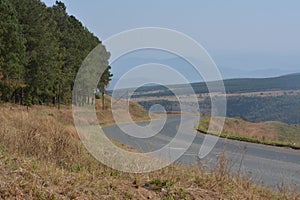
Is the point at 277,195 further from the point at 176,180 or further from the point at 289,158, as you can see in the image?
the point at 289,158

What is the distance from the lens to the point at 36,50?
33.5m

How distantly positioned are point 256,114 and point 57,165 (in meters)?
76.4

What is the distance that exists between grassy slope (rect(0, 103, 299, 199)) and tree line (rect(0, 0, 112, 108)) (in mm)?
21387

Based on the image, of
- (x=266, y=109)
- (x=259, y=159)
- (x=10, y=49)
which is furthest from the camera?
(x=266, y=109)

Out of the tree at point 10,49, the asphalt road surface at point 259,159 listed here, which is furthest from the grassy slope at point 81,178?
the tree at point 10,49

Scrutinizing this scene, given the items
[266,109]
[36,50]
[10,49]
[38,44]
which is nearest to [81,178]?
[10,49]

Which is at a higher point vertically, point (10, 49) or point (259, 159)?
point (10, 49)

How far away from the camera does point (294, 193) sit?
6793mm

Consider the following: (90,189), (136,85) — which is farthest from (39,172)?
(136,85)

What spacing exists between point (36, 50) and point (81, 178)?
97.2ft

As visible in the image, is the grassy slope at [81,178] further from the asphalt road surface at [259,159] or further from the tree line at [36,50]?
the tree line at [36,50]

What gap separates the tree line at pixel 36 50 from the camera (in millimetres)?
27844

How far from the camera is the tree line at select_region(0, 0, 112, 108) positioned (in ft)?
91.4

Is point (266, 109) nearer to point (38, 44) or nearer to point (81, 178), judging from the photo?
point (38, 44)
